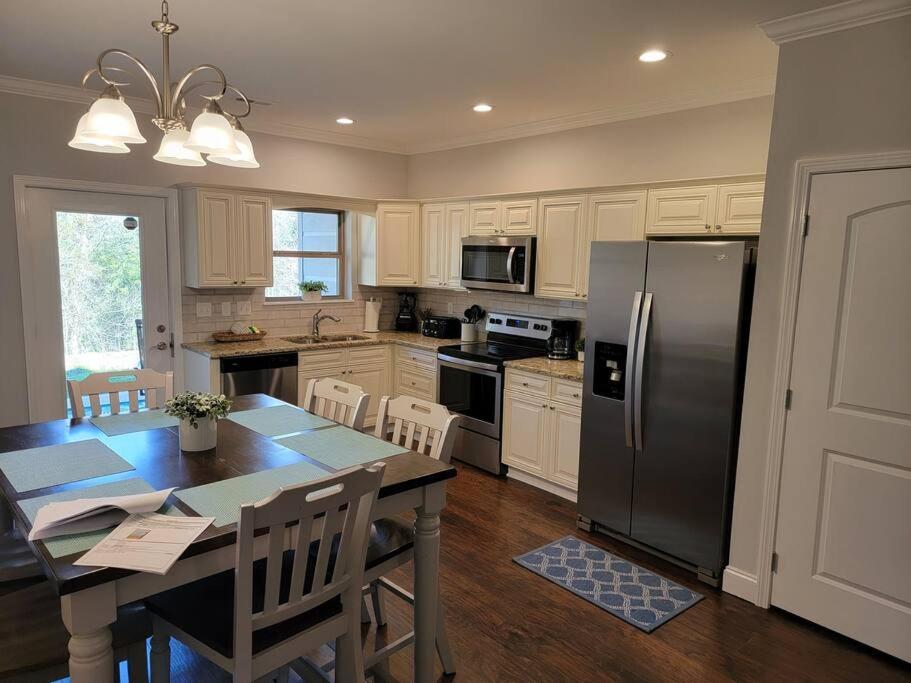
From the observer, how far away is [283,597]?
71.7 inches

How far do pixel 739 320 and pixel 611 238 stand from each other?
4.24 ft

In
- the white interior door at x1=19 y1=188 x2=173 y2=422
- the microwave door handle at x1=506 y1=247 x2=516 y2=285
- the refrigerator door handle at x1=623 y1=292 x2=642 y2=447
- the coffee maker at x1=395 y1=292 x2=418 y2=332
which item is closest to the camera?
the refrigerator door handle at x1=623 y1=292 x2=642 y2=447

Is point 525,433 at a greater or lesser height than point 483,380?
lesser

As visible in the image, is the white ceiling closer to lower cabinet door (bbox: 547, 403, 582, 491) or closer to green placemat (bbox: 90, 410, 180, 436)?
green placemat (bbox: 90, 410, 180, 436)

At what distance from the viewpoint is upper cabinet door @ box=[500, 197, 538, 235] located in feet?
14.5

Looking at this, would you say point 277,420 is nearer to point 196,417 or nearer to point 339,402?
point 339,402

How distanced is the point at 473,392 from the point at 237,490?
279 cm

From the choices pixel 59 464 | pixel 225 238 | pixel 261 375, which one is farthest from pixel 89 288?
pixel 59 464

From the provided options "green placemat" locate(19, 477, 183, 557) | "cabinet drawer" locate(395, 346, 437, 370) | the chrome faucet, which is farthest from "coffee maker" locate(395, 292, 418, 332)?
"green placemat" locate(19, 477, 183, 557)

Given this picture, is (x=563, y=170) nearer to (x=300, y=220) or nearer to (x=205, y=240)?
(x=300, y=220)

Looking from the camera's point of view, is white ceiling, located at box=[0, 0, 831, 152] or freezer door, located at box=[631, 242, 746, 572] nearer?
white ceiling, located at box=[0, 0, 831, 152]

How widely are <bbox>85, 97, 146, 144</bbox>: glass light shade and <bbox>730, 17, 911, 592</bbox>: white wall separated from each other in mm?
2562

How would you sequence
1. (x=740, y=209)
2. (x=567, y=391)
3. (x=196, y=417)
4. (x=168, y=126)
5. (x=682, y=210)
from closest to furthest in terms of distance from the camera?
(x=168, y=126), (x=196, y=417), (x=740, y=209), (x=682, y=210), (x=567, y=391)

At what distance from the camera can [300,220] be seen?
530cm
